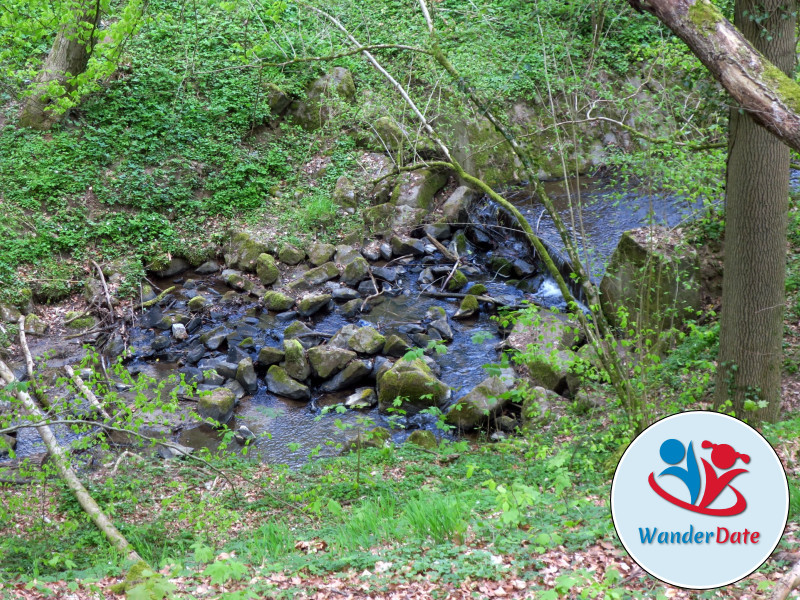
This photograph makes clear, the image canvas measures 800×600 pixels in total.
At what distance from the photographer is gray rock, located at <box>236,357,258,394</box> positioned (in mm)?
9008

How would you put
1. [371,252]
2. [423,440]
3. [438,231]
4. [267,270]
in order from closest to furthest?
[423,440] → [267,270] → [371,252] → [438,231]

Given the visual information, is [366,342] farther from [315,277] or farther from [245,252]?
[245,252]

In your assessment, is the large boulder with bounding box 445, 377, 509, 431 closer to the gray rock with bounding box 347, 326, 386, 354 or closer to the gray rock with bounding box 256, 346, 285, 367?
the gray rock with bounding box 347, 326, 386, 354

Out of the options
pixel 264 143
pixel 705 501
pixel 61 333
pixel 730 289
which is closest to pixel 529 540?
pixel 705 501

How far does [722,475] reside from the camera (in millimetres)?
2424

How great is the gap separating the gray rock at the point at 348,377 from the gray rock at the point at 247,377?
3.20 ft

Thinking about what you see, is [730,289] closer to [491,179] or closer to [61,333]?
[491,179]

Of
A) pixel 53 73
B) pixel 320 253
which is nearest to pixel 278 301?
pixel 320 253

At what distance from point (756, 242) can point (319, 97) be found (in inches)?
456

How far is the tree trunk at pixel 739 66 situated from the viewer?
2834 mm

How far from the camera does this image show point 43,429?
16.9 feet

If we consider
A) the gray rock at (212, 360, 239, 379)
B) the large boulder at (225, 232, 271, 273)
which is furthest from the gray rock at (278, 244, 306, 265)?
the gray rock at (212, 360, 239, 379)

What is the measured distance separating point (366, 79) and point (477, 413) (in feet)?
32.6

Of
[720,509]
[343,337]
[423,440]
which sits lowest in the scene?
[343,337]
